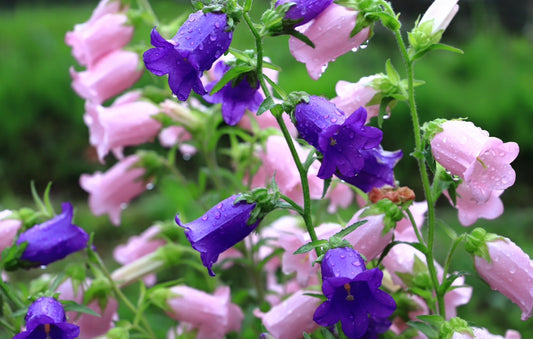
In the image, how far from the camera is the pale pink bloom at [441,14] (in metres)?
0.85

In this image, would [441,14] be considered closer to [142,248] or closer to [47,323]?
[47,323]

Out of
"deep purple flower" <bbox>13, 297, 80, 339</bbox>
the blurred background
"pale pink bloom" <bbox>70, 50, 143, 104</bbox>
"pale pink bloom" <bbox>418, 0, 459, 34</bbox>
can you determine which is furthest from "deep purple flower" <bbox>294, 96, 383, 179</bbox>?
the blurred background

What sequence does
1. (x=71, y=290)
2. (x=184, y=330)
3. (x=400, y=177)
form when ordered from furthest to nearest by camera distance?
(x=400, y=177)
(x=184, y=330)
(x=71, y=290)

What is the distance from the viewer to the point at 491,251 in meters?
0.84

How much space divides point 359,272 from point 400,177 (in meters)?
2.71

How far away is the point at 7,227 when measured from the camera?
1011 millimetres

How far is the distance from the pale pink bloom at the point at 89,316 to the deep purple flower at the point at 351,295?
489 mm

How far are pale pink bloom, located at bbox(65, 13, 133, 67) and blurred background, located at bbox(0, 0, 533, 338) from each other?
1291 mm

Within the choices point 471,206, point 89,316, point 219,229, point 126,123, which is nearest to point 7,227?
point 89,316

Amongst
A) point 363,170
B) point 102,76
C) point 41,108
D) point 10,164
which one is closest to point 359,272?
point 363,170

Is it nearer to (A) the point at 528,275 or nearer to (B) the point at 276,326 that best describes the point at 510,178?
(A) the point at 528,275

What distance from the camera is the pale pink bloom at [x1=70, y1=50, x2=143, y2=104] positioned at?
128cm

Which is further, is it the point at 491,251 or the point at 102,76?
the point at 102,76

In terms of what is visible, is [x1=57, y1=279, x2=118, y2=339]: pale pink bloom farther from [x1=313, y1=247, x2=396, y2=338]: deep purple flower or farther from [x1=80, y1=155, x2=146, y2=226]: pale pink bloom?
[x1=313, y1=247, x2=396, y2=338]: deep purple flower
